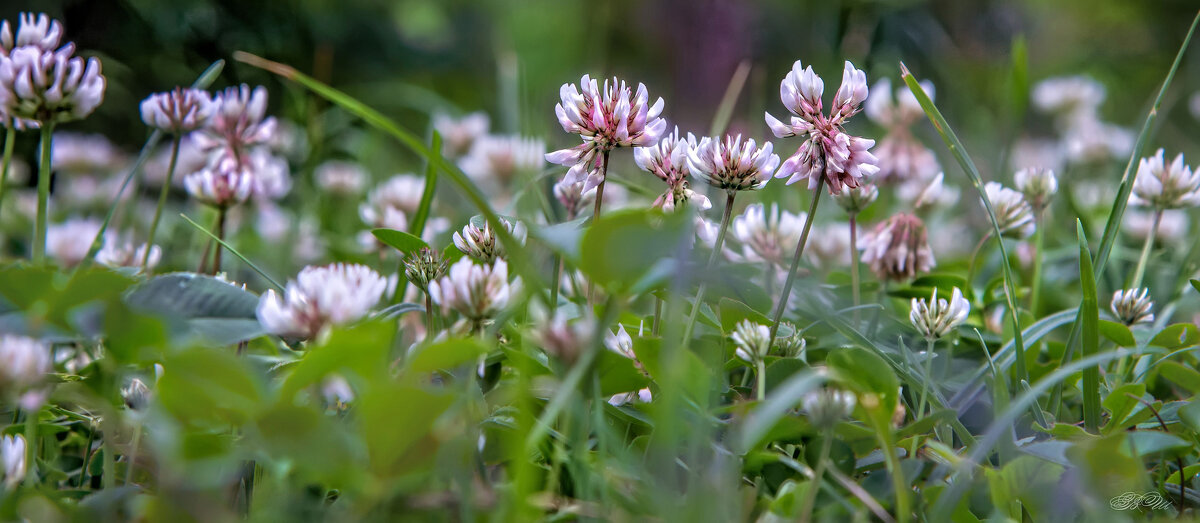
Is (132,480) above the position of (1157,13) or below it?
below

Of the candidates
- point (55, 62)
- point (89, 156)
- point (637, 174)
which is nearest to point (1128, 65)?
point (637, 174)

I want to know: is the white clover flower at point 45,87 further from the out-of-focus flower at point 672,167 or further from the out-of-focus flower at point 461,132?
the out-of-focus flower at point 461,132

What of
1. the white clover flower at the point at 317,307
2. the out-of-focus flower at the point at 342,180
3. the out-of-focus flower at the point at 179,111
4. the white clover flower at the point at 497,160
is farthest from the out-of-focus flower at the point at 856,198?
the out-of-focus flower at the point at 342,180

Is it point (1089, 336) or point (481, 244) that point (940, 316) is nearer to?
point (1089, 336)

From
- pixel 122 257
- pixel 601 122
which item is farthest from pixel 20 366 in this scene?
pixel 122 257

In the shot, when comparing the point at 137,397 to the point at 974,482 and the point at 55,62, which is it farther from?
the point at 974,482

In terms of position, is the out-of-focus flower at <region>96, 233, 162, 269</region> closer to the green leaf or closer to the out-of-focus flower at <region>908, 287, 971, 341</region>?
the green leaf
